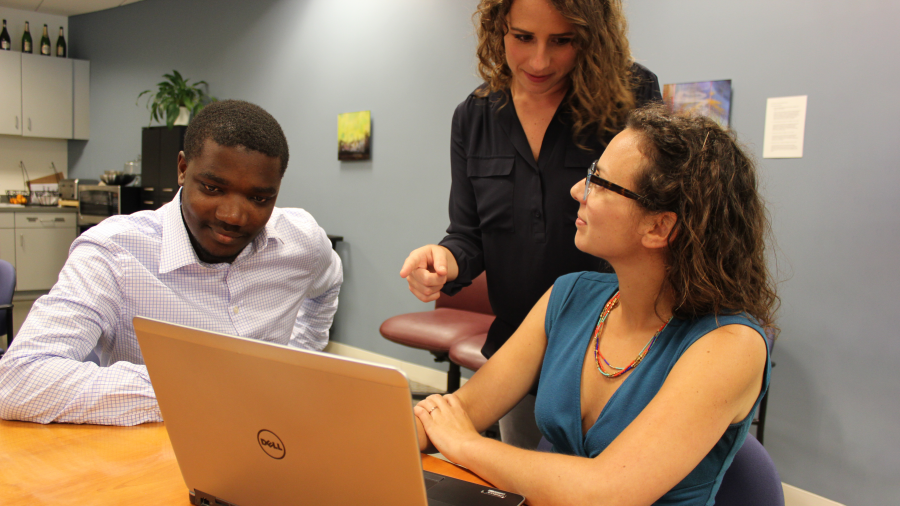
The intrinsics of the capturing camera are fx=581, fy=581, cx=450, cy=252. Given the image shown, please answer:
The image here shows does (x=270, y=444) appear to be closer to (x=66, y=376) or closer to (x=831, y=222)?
(x=66, y=376)

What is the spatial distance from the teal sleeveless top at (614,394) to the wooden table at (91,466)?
0.87ft


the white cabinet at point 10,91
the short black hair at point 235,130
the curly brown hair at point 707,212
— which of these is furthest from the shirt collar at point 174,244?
the white cabinet at point 10,91

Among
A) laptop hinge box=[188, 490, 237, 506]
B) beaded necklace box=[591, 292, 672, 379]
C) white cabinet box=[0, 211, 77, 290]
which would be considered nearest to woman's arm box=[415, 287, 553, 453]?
beaded necklace box=[591, 292, 672, 379]

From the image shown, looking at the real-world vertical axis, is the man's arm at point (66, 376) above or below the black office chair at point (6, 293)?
above

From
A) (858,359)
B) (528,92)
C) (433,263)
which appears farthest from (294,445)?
(858,359)

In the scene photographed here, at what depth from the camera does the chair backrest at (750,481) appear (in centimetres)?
99

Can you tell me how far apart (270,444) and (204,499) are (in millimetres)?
237

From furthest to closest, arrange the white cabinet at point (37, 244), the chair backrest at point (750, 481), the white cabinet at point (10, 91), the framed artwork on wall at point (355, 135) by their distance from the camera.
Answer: the white cabinet at point (10, 91)
the white cabinet at point (37, 244)
the framed artwork on wall at point (355, 135)
the chair backrest at point (750, 481)

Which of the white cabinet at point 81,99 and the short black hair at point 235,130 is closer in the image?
the short black hair at point 235,130

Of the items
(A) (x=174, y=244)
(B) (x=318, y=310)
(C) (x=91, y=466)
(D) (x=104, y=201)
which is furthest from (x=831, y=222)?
(D) (x=104, y=201)

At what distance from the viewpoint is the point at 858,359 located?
2.43 metres

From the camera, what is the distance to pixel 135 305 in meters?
1.39

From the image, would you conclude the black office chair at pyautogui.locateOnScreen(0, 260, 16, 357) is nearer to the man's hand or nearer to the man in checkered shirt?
the man in checkered shirt

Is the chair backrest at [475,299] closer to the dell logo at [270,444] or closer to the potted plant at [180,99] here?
the dell logo at [270,444]
